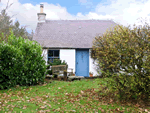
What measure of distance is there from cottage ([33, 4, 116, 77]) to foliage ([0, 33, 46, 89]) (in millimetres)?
3992

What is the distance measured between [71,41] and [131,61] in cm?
1050

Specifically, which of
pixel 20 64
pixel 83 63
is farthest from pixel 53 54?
pixel 20 64

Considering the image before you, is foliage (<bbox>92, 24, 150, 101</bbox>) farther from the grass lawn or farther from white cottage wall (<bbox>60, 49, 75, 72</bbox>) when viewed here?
white cottage wall (<bbox>60, 49, 75, 72</bbox>)

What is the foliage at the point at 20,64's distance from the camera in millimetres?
9336

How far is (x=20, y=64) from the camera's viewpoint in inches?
382

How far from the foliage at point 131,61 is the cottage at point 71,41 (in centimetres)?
882

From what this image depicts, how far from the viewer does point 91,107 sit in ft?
21.0

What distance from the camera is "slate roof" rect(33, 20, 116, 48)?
634 inches

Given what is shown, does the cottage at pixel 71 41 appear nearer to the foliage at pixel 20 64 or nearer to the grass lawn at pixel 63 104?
the foliage at pixel 20 64

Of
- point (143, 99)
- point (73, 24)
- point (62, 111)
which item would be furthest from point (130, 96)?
point (73, 24)

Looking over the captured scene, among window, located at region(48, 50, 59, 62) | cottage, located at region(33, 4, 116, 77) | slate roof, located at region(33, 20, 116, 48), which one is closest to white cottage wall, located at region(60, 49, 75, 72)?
cottage, located at region(33, 4, 116, 77)

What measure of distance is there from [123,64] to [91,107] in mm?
2087

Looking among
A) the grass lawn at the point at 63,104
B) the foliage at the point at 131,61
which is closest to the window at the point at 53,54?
the grass lawn at the point at 63,104

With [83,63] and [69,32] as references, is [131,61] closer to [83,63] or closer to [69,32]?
[83,63]
